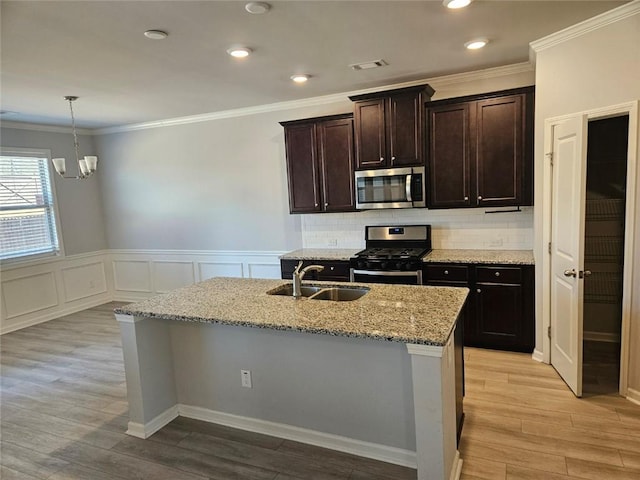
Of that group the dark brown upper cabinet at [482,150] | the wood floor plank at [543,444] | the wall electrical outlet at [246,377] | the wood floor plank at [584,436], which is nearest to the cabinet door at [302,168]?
the dark brown upper cabinet at [482,150]

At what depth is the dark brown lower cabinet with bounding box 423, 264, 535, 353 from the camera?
12.2 ft

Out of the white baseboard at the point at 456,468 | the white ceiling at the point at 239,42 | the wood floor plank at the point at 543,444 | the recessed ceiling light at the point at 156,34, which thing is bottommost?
the wood floor plank at the point at 543,444

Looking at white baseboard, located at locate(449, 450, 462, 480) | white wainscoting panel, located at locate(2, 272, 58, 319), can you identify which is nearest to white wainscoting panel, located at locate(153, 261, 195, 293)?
white wainscoting panel, located at locate(2, 272, 58, 319)

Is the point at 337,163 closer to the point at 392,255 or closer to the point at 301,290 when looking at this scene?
the point at 392,255

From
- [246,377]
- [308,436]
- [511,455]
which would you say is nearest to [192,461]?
[246,377]

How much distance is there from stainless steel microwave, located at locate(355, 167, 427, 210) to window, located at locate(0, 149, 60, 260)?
448cm

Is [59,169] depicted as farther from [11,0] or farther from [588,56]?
[588,56]

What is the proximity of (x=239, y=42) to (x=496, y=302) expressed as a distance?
3.09m

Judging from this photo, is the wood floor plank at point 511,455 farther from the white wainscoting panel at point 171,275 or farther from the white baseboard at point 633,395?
the white wainscoting panel at point 171,275

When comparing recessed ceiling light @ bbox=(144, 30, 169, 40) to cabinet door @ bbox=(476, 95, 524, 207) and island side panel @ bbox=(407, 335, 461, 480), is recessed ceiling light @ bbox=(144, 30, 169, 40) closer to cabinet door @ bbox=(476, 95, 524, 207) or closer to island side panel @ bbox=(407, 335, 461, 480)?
island side panel @ bbox=(407, 335, 461, 480)

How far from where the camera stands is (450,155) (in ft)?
13.4

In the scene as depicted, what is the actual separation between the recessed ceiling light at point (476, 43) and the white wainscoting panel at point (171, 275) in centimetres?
456

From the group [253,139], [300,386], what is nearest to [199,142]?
[253,139]

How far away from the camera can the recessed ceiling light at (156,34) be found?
2703 millimetres
